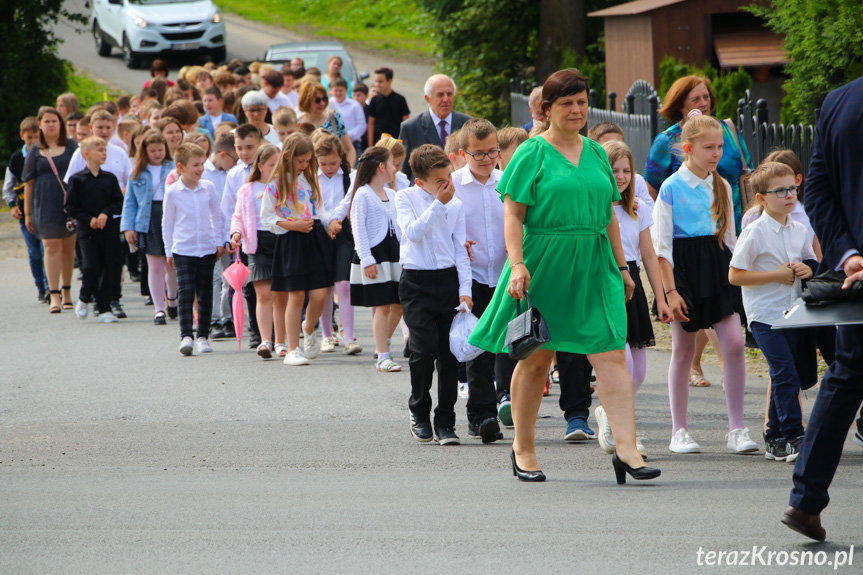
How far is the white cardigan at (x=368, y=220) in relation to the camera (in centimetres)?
839

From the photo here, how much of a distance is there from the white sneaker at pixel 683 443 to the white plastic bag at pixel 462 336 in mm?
1219

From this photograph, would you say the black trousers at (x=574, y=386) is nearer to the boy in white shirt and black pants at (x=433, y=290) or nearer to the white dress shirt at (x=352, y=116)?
the boy in white shirt and black pants at (x=433, y=290)

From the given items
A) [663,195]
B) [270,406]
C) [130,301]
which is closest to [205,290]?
[270,406]

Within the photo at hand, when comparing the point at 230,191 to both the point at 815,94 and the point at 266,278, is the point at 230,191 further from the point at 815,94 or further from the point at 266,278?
the point at 815,94

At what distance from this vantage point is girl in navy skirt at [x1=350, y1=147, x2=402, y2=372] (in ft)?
27.9

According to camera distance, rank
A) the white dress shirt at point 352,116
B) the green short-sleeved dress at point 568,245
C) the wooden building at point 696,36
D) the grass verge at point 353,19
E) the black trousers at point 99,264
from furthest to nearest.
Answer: the grass verge at point 353,19 → the wooden building at point 696,36 → the white dress shirt at point 352,116 → the black trousers at point 99,264 → the green short-sleeved dress at point 568,245

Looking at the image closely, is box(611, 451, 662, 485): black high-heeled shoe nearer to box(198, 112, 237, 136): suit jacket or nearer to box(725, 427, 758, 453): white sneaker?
box(725, 427, 758, 453): white sneaker

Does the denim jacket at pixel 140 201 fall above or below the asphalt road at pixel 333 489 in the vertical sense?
above

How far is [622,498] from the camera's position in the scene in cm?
539

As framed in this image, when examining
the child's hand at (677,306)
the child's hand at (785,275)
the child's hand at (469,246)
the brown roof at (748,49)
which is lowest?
the child's hand at (677,306)

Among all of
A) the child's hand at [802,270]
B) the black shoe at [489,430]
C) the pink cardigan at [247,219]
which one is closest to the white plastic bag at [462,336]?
the black shoe at [489,430]

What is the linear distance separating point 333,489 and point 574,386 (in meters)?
1.85

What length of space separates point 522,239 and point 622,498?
133 centimetres

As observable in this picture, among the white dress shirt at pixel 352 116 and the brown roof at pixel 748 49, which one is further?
the brown roof at pixel 748 49
